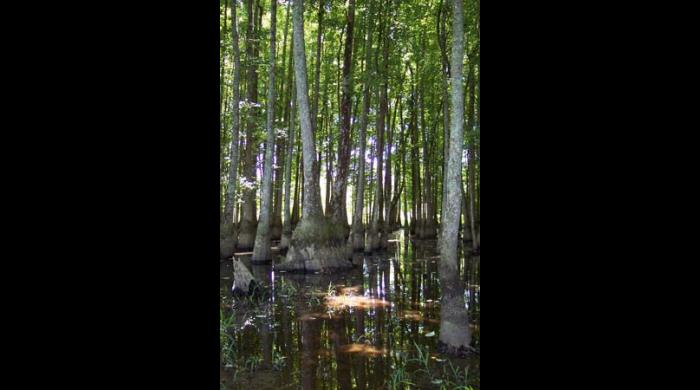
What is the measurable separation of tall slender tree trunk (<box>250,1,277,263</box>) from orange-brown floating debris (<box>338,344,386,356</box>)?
25.1ft

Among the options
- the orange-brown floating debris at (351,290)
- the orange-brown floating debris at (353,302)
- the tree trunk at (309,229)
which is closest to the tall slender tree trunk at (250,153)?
the tree trunk at (309,229)

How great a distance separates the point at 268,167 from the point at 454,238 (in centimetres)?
793

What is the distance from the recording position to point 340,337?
5926mm

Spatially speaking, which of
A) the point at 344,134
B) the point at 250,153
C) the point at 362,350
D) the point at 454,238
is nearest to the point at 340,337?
the point at 362,350

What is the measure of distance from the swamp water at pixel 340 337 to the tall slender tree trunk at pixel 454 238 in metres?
0.31

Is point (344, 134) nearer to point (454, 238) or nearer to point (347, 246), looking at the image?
point (347, 246)

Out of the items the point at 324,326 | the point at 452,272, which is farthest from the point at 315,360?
the point at 452,272

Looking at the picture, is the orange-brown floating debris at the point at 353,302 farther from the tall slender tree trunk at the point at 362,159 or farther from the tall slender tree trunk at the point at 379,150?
the tall slender tree trunk at the point at 379,150
